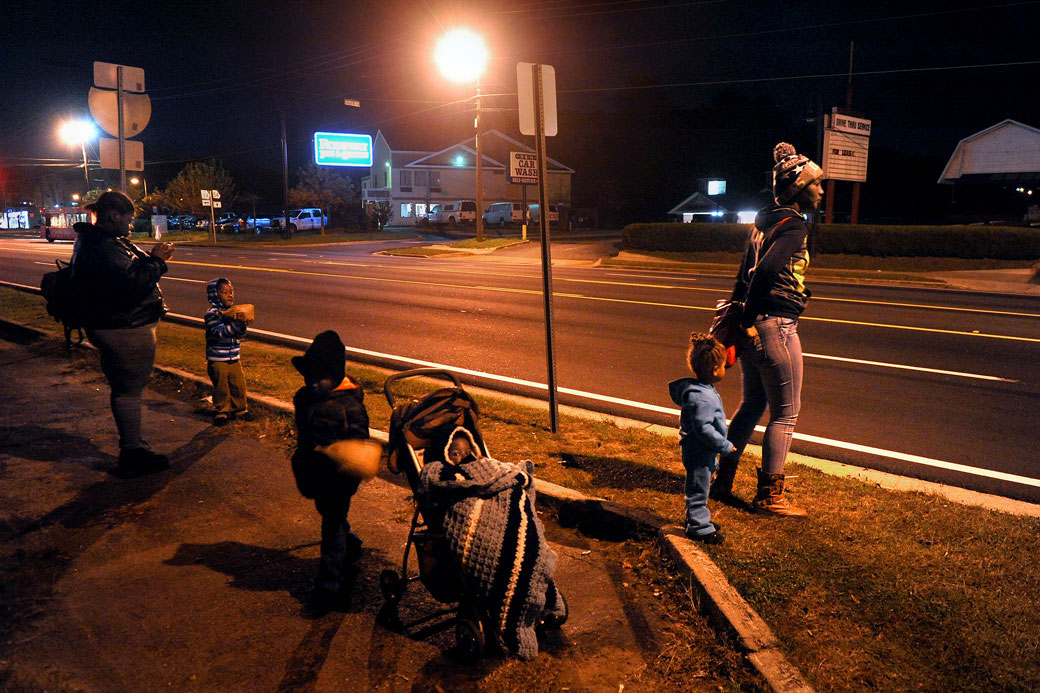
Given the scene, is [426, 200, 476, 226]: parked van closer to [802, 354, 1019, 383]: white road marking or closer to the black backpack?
[802, 354, 1019, 383]: white road marking

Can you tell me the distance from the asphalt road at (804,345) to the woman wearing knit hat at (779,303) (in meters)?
1.72

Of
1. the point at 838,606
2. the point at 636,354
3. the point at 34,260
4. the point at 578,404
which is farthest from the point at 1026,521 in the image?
the point at 34,260

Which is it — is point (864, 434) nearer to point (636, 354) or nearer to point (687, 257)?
point (636, 354)

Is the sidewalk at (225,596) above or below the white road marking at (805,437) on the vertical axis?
below

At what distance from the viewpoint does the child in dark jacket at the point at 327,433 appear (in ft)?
11.4

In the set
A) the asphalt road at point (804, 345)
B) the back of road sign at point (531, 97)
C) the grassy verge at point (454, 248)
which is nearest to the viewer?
the back of road sign at point (531, 97)

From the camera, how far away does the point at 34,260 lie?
2923 cm

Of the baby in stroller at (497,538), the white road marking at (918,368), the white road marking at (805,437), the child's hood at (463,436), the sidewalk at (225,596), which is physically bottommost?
the sidewalk at (225,596)

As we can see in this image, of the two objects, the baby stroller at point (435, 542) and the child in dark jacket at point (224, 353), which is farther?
the child in dark jacket at point (224, 353)

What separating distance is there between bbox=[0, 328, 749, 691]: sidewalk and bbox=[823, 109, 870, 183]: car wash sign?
85.3 ft

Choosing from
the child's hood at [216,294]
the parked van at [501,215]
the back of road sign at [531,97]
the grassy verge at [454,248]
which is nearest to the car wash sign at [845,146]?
the grassy verge at [454,248]

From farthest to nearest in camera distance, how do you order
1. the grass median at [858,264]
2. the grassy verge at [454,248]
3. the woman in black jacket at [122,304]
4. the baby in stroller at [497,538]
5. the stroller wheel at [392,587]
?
the grassy verge at [454,248]
the grass median at [858,264]
the woman in black jacket at [122,304]
the stroller wheel at [392,587]
the baby in stroller at [497,538]

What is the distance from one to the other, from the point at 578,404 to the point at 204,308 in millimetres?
10198

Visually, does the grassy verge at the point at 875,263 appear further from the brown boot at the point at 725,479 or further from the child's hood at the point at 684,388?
the child's hood at the point at 684,388
